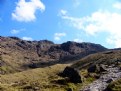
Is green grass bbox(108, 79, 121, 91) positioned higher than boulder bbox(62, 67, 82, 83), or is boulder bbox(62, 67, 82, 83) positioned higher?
boulder bbox(62, 67, 82, 83)

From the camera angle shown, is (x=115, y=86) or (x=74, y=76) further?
→ (x=74, y=76)

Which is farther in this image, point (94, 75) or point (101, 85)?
point (94, 75)

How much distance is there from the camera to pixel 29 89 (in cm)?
8138

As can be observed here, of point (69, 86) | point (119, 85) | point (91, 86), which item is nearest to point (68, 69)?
point (69, 86)

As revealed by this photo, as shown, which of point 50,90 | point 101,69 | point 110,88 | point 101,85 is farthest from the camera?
point 101,69

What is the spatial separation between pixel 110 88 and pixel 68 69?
30.7m

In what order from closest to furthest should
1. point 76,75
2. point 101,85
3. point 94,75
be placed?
point 101,85 → point 76,75 → point 94,75

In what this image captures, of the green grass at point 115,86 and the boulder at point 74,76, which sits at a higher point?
the boulder at point 74,76

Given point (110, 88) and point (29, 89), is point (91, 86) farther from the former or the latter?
point (29, 89)

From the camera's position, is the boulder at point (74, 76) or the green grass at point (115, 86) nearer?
the green grass at point (115, 86)

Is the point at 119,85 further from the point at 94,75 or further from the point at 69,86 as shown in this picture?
the point at 94,75

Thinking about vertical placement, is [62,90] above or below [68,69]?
below

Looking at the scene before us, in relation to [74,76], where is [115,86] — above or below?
below

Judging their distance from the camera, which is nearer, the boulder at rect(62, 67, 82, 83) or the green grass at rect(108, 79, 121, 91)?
the green grass at rect(108, 79, 121, 91)
